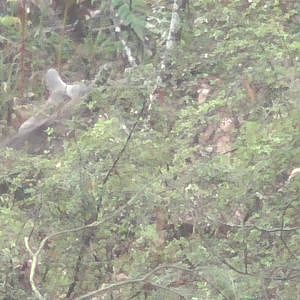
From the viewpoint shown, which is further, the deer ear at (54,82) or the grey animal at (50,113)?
the deer ear at (54,82)

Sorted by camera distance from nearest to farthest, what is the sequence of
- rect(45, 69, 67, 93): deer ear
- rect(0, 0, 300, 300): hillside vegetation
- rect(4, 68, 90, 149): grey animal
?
rect(0, 0, 300, 300): hillside vegetation < rect(4, 68, 90, 149): grey animal < rect(45, 69, 67, 93): deer ear

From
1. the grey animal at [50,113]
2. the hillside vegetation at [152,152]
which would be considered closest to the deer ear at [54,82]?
the grey animal at [50,113]

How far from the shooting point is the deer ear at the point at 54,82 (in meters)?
5.84

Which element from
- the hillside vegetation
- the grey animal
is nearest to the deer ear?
the grey animal

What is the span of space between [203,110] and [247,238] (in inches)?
61.4

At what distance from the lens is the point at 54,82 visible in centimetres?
592

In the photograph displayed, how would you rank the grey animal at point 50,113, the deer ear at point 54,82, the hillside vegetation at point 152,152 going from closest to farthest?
1. the hillside vegetation at point 152,152
2. the grey animal at point 50,113
3. the deer ear at point 54,82

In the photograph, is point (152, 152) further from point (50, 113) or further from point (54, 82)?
point (54, 82)

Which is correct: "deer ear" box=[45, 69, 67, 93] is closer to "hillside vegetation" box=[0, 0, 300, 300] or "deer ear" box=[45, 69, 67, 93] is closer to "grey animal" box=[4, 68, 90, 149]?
"grey animal" box=[4, 68, 90, 149]

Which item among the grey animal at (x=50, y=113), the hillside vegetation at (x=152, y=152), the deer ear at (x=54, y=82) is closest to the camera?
the hillside vegetation at (x=152, y=152)

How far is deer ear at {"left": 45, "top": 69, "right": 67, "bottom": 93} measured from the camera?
5836 millimetres

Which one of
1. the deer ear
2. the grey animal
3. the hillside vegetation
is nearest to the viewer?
the hillside vegetation

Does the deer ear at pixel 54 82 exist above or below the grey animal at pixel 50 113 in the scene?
above

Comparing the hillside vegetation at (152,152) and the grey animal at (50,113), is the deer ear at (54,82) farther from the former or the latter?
the hillside vegetation at (152,152)
